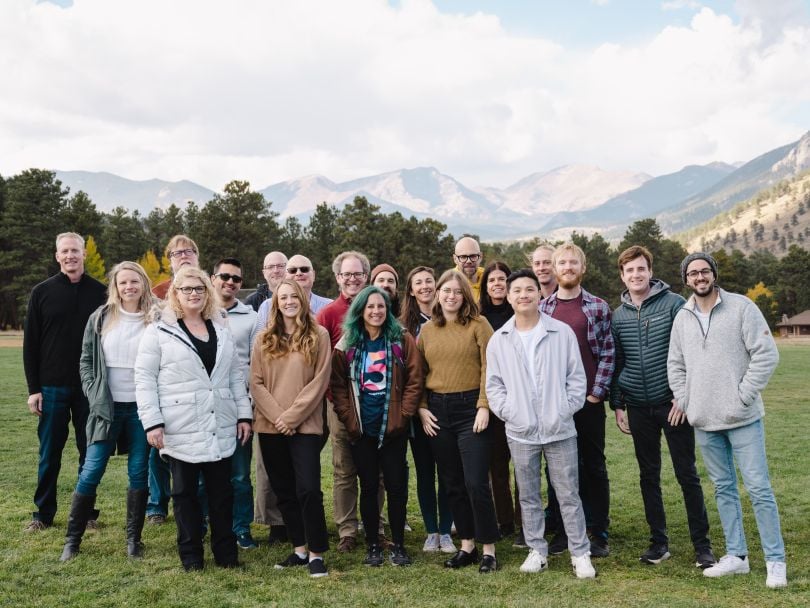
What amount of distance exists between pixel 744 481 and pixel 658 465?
2.15 feet

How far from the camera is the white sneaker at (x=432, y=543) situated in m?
5.50

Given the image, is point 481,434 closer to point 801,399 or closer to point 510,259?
point 801,399

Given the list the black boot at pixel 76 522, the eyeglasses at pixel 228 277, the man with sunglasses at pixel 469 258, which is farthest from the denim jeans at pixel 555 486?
the black boot at pixel 76 522

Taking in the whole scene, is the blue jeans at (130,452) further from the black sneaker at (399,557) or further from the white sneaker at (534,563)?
the white sneaker at (534,563)

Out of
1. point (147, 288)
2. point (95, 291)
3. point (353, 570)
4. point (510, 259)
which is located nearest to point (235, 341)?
point (147, 288)

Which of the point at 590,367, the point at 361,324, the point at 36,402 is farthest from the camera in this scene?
the point at 36,402

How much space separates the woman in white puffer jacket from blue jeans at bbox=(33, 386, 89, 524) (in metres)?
1.38

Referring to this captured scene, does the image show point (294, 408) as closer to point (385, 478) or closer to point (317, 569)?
point (385, 478)

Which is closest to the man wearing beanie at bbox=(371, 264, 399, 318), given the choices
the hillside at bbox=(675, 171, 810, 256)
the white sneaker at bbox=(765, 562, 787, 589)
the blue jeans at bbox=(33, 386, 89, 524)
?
the blue jeans at bbox=(33, 386, 89, 524)

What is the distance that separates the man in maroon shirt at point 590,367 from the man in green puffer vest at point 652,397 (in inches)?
6.2

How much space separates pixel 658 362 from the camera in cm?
517

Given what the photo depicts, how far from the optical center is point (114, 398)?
5.29 metres

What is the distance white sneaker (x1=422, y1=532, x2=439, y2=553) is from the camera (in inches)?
216

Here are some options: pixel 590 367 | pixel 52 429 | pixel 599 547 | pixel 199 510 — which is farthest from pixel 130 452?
pixel 599 547
